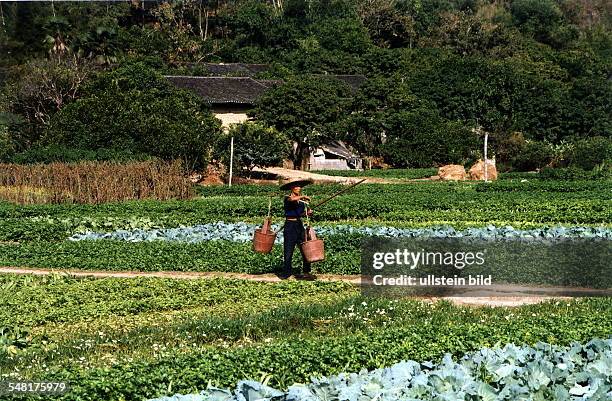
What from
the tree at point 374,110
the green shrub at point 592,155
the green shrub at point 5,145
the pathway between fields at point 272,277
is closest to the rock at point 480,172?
the green shrub at point 592,155

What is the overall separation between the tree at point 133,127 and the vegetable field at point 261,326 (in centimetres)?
1360

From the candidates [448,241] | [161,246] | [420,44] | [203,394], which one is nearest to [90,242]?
[161,246]

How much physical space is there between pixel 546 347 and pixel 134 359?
3603 mm

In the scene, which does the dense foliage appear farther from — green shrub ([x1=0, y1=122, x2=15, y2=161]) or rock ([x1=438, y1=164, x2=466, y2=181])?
rock ([x1=438, y1=164, x2=466, y2=181])

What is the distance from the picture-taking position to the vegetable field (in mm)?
6680

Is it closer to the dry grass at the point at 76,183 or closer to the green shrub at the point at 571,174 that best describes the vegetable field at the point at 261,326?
the dry grass at the point at 76,183

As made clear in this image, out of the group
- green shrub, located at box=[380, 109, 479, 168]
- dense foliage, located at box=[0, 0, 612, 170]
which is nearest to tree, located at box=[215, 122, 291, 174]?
dense foliage, located at box=[0, 0, 612, 170]

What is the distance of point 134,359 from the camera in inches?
336

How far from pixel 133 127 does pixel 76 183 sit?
7986mm

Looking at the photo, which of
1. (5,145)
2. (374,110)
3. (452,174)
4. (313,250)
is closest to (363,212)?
(313,250)

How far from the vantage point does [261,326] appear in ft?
33.5

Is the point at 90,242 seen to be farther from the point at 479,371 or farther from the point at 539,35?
the point at 539,35

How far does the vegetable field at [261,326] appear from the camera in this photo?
6680 millimetres

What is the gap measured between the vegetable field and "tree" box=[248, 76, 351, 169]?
22886 mm
